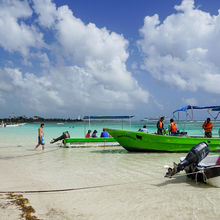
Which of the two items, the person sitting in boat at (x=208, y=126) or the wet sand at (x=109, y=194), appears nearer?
the wet sand at (x=109, y=194)

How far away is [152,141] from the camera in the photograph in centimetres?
1177

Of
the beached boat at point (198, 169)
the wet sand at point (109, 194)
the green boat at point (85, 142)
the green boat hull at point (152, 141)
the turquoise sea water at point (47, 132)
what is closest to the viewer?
the wet sand at point (109, 194)

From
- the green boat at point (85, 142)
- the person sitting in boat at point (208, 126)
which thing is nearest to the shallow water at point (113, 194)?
the person sitting in boat at point (208, 126)

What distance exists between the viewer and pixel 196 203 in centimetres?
457

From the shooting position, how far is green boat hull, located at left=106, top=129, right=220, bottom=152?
462 inches

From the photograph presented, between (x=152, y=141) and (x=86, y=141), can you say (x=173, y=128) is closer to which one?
(x=152, y=141)

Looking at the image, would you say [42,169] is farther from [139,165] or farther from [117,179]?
[139,165]

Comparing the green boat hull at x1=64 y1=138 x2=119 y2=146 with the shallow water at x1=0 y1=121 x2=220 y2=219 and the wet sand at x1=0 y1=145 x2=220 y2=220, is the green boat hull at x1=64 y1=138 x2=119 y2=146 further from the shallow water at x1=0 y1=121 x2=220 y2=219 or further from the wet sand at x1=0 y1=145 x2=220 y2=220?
the wet sand at x1=0 y1=145 x2=220 y2=220

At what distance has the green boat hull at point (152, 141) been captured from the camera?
11.7 metres

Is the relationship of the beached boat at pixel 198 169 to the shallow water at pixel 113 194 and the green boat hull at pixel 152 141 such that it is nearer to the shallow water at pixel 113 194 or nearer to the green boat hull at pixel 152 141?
the shallow water at pixel 113 194

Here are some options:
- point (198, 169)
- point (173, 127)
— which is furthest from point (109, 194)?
point (173, 127)

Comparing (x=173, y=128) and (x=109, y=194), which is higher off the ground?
(x=173, y=128)

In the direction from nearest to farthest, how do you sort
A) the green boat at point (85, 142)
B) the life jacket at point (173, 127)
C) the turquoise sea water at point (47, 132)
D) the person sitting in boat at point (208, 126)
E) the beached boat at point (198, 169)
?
the beached boat at point (198, 169), the person sitting in boat at point (208, 126), the life jacket at point (173, 127), the green boat at point (85, 142), the turquoise sea water at point (47, 132)

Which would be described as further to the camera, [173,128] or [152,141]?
[173,128]
